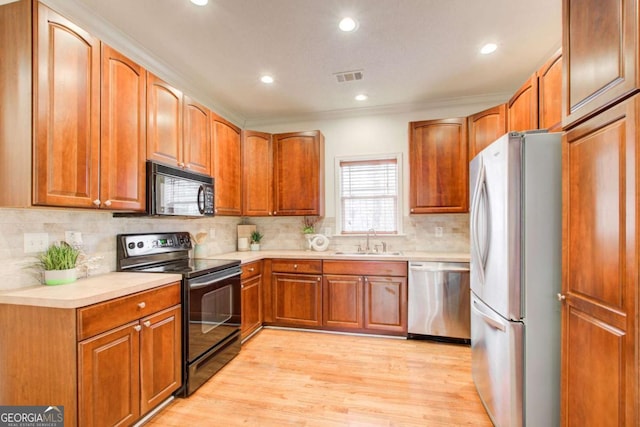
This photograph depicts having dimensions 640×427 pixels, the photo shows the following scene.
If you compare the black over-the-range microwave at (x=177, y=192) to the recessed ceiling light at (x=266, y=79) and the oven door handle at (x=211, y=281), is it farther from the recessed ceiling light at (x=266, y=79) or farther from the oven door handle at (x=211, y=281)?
the recessed ceiling light at (x=266, y=79)

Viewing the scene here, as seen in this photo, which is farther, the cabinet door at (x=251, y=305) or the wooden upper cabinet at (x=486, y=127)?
the cabinet door at (x=251, y=305)

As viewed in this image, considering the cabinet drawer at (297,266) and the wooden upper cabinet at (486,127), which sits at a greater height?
the wooden upper cabinet at (486,127)

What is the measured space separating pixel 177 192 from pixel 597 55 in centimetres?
266

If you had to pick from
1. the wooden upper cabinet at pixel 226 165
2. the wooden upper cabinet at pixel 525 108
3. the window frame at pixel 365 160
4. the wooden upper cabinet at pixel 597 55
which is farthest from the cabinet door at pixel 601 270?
the wooden upper cabinet at pixel 226 165

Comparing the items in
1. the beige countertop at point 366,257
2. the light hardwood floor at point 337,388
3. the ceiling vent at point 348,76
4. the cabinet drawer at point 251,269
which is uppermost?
the ceiling vent at point 348,76

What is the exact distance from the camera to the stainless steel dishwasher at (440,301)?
3.06 m

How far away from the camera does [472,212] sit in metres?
2.22

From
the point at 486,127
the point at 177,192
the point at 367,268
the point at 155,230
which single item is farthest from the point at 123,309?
the point at 486,127

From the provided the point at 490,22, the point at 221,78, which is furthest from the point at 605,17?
the point at 221,78

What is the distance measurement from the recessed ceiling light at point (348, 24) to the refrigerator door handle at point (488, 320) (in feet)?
7.27

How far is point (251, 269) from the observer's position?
3287 mm

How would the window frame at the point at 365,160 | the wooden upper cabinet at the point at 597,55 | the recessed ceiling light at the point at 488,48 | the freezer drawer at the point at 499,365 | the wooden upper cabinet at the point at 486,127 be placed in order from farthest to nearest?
the window frame at the point at 365,160 → the wooden upper cabinet at the point at 486,127 → the recessed ceiling light at the point at 488,48 → the freezer drawer at the point at 499,365 → the wooden upper cabinet at the point at 597,55

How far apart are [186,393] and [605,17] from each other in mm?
3081

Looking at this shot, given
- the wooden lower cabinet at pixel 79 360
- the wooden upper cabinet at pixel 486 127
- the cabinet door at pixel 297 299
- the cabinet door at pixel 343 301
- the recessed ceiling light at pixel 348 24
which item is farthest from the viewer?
the cabinet door at pixel 297 299
